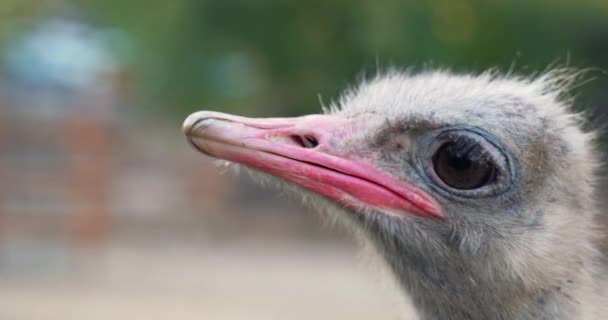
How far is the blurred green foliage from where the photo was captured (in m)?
7.31

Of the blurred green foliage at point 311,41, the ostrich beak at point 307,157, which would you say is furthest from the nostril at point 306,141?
the blurred green foliage at point 311,41

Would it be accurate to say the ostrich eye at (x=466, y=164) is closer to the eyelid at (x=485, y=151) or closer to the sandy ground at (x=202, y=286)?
the eyelid at (x=485, y=151)

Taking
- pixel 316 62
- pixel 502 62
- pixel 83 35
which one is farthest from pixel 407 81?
pixel 83 35

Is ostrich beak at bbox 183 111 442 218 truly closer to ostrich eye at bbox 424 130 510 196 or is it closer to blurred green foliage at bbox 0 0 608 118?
ostrich eye at bbox 424 130 510 196

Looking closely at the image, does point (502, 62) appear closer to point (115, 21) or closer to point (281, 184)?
point (115, 21)

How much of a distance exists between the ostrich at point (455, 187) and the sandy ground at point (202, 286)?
16.3ft

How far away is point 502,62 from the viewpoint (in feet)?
23.2

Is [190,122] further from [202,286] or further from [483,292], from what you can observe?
[202,286]

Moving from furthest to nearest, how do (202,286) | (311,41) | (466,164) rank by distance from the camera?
(202,286), (311,41), (466,164)

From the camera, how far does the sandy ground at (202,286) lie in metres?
7.79

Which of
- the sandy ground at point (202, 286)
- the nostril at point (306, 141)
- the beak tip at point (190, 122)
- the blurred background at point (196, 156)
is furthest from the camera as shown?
the sandy ground at point (202, 286)

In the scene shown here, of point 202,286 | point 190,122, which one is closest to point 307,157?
point 190,122

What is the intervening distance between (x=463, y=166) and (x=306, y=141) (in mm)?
299

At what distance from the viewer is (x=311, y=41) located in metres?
8.40
